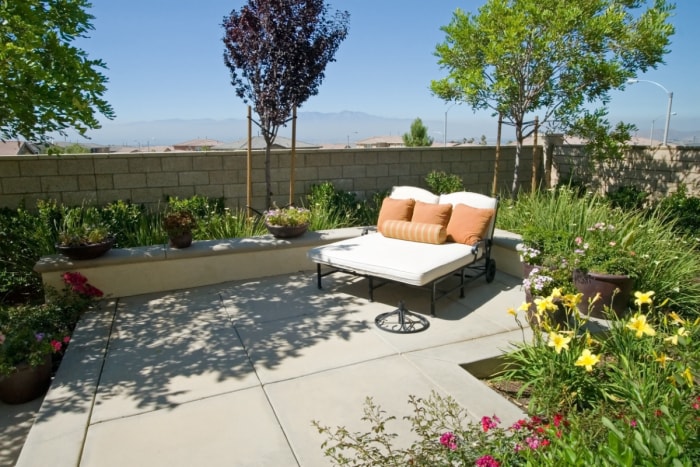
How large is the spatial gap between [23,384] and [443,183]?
6905mm

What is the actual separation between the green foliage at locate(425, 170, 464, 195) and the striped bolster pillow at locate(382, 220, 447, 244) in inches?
135

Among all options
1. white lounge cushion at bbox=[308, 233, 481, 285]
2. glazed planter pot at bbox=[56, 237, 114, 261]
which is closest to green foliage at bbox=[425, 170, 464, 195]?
white lounge cushion at bbox=[308, 233, 481, 285]

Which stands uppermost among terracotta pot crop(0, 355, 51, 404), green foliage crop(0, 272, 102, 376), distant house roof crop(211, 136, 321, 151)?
distant house roof crop(211, 136, 321, 151)

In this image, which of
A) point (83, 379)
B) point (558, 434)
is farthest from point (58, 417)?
point (558, 434)

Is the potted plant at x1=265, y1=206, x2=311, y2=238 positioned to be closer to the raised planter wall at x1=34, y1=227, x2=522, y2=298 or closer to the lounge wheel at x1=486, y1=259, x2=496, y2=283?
the raised planter wall at x1=34, y1=227, x2=522, y2=298

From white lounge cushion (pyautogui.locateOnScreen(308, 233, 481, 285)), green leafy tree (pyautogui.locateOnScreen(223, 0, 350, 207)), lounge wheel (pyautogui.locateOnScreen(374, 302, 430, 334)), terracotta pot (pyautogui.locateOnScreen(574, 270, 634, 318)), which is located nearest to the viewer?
lounge wheel (pyautogui.locateOnScreen(374, 302, 430, 334))

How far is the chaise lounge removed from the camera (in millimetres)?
4000

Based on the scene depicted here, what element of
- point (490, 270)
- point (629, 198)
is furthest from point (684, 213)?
point (490, 270)

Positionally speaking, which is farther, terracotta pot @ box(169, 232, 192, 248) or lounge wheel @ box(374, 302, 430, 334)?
terracotta pot @ box(169, 232, 192, 248)

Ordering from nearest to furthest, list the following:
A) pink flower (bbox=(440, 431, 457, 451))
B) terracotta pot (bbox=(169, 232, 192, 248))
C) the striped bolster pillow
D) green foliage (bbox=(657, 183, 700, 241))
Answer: pink flower (bbox=(440, 431, 457, 451)) → the striped bolster pillow → terracotta pot (bbox=(169, 232, 192, 248)) → green foliage (bbox=(657, 183, 700, 241))

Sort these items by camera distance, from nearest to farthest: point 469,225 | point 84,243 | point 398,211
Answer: point 84,243
point 469,225
point 398,211

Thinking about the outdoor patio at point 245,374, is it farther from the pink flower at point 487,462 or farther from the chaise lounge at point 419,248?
the pink flower at point 487,462

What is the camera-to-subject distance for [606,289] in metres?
3.88

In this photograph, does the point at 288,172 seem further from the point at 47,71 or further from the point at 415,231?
the point at 47,71
